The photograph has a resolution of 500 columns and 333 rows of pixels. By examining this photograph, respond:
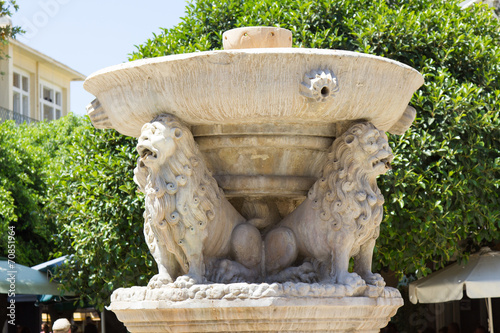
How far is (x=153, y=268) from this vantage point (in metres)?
7.73

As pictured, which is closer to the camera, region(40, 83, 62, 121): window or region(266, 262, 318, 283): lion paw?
region(266, 262, 318, 283): lion paw

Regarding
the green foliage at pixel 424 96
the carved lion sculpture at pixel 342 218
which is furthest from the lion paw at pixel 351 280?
the green foliage at pixel 424 96

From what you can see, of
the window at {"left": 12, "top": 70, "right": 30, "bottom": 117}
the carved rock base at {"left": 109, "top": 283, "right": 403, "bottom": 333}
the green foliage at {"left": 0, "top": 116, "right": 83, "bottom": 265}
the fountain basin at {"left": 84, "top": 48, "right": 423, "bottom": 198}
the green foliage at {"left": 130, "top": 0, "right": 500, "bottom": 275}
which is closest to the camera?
the carved rock base at {"left": 109, "top": 283, "right": 403, "bottom": 333}

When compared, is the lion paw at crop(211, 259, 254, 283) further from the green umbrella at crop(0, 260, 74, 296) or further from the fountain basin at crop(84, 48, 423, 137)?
the green umbrella at crop(0, 260, 74, 296)

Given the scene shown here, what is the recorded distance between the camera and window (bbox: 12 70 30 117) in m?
25.0

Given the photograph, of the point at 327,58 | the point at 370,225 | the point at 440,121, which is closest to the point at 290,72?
the point at 327,58

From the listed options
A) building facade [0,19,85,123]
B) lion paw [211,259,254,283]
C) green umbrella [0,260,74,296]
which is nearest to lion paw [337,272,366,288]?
lion paw [211,259,254,283]

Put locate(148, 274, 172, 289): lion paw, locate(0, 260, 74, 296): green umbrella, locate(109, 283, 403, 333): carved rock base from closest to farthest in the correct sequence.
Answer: locate(109, 283, 403, 333): carved rock base → locate(148, 274, 172, 289): lion paw → locate(0, 260, 74, 296): green umbrella

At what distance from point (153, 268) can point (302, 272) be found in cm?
391

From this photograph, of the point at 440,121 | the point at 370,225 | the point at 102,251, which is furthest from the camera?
the point at 102,251

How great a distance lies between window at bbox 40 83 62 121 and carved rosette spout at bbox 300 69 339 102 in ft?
80.2

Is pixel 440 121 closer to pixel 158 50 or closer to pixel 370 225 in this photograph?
pixel 158 50

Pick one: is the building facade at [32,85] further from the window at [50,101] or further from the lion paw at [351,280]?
the lion paw at [351,280]

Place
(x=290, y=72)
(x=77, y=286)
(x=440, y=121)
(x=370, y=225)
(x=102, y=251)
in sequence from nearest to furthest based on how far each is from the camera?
(x=290, y=72), (x=370, y=225), (x=440, y=121), (x=102, y=251), (x=77, y=286)
